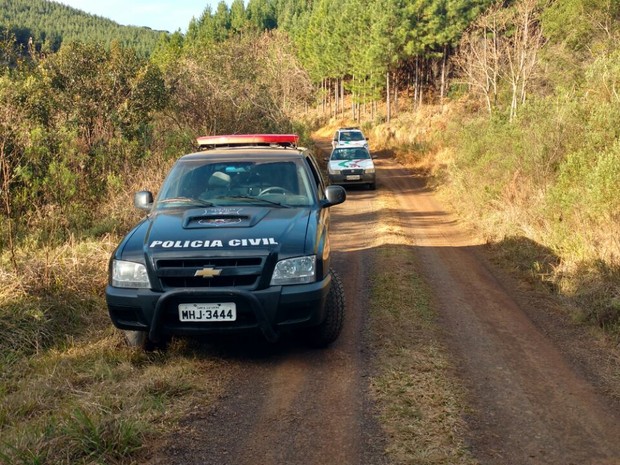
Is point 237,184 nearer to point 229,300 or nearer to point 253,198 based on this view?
point 253,198

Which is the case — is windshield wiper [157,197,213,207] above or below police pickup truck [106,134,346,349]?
above

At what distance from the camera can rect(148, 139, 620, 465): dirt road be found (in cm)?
371

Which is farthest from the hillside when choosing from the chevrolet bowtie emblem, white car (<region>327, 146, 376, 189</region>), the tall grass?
the chevrolet bowtie emblem

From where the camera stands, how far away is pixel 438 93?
55.8 m

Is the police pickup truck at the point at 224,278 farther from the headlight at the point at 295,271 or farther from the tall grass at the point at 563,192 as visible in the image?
the tall grass at the point at 563,192

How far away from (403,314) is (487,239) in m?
5.38

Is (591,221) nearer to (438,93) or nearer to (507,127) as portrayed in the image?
(507,127)

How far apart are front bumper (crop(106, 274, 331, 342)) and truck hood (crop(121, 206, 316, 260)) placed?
32cm

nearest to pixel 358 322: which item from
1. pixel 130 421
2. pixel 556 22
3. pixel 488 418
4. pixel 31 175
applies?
pixel 488 418

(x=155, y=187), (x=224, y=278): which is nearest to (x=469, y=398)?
(x=224, y=278)

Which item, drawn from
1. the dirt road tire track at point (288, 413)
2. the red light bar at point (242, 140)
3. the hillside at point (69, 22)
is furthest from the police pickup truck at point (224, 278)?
the hillside at point (69, 22)

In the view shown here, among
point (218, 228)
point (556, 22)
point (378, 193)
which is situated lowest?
point (378, 193)

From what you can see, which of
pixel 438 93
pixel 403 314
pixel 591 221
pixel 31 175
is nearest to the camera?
pixel 403 314

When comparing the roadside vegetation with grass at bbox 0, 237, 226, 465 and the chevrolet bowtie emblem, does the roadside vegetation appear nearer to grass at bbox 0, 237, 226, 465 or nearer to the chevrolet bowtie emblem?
grass at bbox 0, 237, 226, 465
